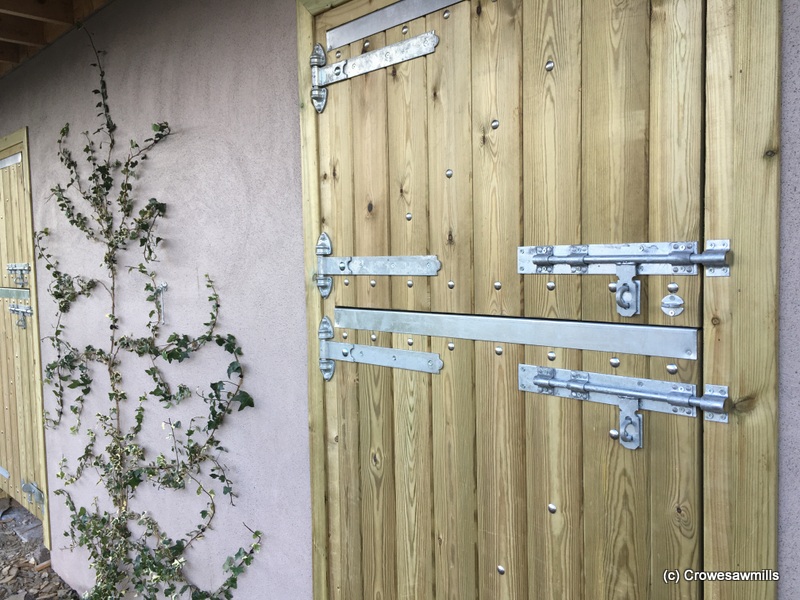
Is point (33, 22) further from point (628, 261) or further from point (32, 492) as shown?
point (628, 261)

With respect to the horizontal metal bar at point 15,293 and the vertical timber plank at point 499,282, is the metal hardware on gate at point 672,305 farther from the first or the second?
the horizontal metal bar at point 15,293

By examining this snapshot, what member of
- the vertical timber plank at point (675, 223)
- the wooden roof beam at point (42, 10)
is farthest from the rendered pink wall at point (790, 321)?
the wooden roof beam at point (42, 10)

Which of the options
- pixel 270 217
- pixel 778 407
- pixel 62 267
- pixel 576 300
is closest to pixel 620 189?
pixel 576 300

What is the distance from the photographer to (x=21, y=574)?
3418mm

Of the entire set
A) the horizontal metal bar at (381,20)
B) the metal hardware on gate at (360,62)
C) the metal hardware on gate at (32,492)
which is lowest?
the metal hardware on gate at (32,492)

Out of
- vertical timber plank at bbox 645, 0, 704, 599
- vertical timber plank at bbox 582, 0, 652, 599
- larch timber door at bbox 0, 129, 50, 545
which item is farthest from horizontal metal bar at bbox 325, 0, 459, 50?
larch timber door at bbox 0, 129, 50, 545

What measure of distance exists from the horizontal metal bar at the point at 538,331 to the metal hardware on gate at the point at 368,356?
6 cm

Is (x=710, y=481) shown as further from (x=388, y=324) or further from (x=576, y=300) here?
(x=388, y=324)

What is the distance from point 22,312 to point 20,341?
0.75ft

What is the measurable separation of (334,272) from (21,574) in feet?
10.6

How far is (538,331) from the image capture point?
1.25m

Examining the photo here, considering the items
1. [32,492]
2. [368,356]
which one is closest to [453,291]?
[368,356]

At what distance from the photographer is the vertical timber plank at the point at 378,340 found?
5.05 feet

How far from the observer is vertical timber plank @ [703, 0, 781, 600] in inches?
37.6
